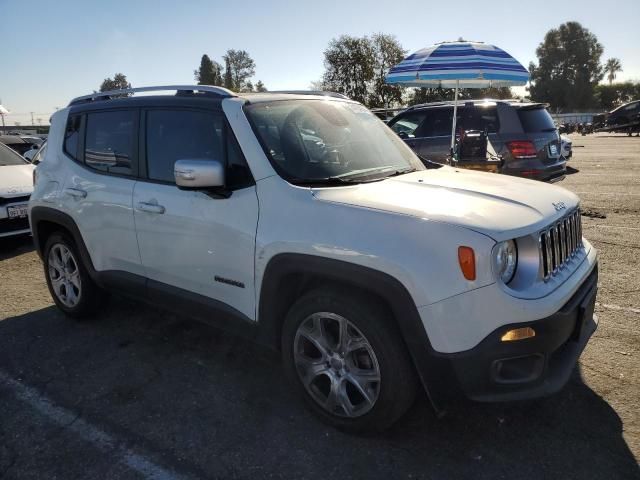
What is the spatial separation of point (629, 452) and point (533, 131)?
250 inches

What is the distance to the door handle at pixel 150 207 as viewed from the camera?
133 inches

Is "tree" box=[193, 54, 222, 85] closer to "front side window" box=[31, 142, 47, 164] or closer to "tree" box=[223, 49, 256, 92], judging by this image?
"tree" box=[223, 49, 256, 92]

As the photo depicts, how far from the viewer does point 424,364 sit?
7.88 ft

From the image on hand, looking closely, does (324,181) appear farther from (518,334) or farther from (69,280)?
(69,280)

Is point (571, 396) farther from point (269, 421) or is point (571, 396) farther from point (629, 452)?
point (269, 421)

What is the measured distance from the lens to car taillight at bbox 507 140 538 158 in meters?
7.76

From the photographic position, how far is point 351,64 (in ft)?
137

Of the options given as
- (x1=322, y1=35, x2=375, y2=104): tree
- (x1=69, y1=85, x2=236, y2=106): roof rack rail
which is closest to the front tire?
(x1=69, y1=85, x2=236, y2=106): roof rack rail

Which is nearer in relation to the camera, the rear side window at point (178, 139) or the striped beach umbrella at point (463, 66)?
the rear side window at point (178, 139)

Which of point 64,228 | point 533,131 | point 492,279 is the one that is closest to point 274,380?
point 492,279

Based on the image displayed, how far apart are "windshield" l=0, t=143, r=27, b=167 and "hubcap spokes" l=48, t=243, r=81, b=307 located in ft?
14.5

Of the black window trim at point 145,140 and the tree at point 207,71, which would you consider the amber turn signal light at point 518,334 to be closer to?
the black window trim at point 145,140

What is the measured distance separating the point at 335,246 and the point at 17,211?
239 inches

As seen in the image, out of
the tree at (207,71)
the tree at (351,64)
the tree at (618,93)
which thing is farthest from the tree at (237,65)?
the tree at (618,93)
